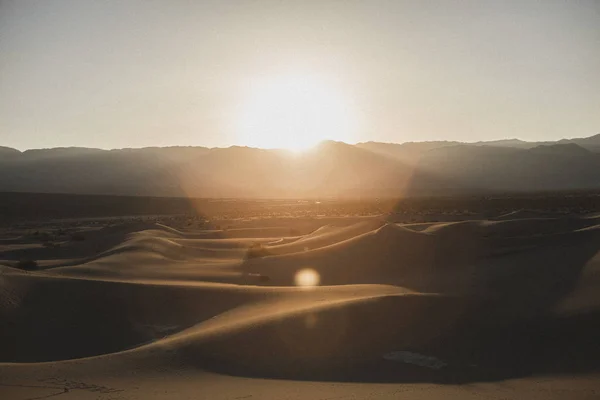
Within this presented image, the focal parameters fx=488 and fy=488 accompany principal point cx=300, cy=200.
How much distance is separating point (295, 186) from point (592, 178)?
343ft

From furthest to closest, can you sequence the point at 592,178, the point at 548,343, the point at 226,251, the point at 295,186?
the point at 295,186, the point at 592,178, the point at 226,251, the point at 548,343

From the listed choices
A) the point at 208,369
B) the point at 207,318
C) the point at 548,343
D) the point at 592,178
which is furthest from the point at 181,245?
the point at 592,178

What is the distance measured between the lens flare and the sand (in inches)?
3.9

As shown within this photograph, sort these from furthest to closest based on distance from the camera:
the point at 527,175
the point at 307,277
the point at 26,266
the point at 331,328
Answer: the point at 527,175 < the point at 26,266 < the point at 307,277 < the point at 331,328

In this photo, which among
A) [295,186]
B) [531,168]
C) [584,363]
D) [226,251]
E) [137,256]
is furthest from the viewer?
[295,186]

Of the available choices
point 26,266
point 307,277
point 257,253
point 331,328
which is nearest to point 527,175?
point 257,253

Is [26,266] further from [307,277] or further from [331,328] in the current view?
[331,328]

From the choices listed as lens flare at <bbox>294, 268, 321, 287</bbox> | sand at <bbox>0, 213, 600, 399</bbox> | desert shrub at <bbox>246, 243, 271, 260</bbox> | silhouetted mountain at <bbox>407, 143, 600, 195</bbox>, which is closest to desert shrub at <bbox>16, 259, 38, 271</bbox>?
sand at <bbox>0, 213, 600, 399</bbox>

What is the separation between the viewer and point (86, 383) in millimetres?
9227

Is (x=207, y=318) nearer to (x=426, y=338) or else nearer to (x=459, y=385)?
(x=426, y=338)

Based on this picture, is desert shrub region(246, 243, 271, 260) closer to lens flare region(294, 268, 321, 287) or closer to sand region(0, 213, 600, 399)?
sand region(0, 213, 600, 399)

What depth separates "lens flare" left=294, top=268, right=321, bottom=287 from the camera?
68.7 feet

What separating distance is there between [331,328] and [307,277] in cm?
990

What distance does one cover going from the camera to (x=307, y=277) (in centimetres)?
2212
